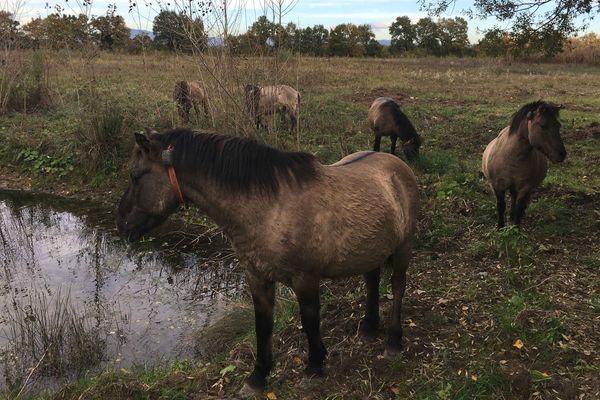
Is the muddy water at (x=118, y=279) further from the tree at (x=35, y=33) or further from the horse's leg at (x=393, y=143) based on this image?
the tree at (x=35, y=33)

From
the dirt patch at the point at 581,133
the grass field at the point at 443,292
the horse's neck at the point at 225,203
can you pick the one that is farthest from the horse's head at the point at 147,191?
the dirt patch at the point at 581,133

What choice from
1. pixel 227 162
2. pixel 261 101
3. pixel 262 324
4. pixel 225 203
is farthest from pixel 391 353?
pixel 261 101

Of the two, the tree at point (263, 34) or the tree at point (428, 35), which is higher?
the tree at point (428, 35)

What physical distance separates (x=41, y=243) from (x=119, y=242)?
42.7 inches

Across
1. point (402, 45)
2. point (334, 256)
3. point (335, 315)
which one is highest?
point (402, 45)

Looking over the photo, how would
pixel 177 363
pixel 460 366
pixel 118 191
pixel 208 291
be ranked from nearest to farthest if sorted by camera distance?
pixel 460 366, pixel 177 363, pixel 208 291, pixel 118 191

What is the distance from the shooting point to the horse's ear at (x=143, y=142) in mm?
2750

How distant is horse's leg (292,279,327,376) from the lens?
2.93 metres

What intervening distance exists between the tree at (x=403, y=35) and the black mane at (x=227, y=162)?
53.5 metres

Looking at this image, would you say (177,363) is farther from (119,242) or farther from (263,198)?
(119,242)

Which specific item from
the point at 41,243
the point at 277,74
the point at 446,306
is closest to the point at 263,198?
the point at 446,306

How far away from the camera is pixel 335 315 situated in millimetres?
4141

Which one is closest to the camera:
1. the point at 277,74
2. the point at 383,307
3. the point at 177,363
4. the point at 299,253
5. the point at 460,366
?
the point at 299,253

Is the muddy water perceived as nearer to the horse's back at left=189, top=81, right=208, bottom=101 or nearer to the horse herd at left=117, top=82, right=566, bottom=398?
the horse herd at left=117, top=82, right=566, bottom=398
